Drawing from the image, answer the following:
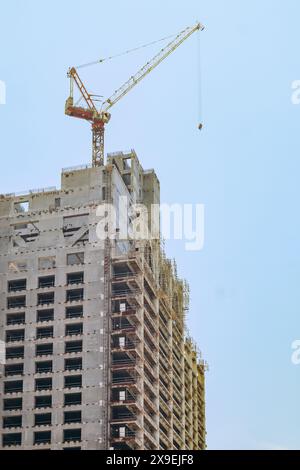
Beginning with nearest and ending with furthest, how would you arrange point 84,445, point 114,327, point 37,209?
point 84,445, point 114,327, point 37,209

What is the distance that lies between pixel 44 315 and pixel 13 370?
1125cm

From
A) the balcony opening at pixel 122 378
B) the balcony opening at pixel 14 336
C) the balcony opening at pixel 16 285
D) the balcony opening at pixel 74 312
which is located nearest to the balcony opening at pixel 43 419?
the balcony opening at pixel 122 378

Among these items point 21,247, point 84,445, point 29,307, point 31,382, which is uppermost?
point 21,247

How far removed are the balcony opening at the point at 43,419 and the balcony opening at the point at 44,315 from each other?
17658mm

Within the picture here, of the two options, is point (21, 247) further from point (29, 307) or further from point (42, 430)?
point (42, 430)

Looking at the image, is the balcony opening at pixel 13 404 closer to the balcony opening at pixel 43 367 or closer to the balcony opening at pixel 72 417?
the balcony opening at pixel 43 367

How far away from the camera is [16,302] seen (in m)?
191

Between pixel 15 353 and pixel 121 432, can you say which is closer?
pixel 121 432

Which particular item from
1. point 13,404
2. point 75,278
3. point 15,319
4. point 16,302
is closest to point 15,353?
point 15,319

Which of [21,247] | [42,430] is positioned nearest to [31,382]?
[42,430]

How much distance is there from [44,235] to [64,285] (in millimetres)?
11647

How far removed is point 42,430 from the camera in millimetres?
175625

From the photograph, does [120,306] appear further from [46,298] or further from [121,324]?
[46,298]

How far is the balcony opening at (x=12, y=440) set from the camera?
581ft
